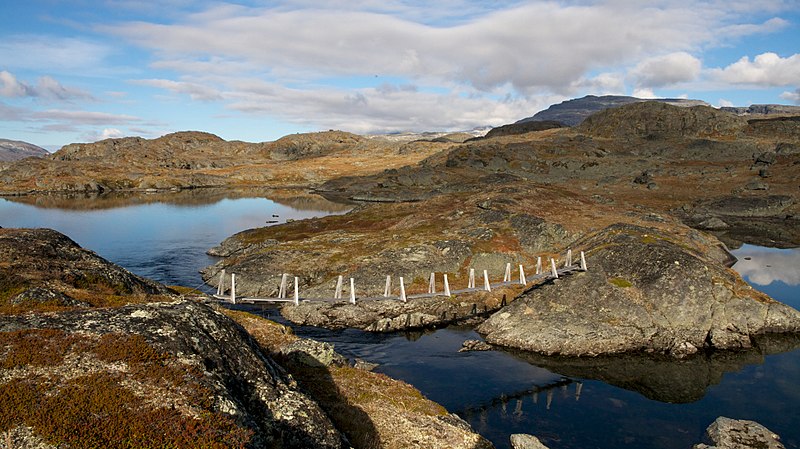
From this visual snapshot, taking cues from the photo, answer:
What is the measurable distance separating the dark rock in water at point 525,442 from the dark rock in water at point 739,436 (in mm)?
9284

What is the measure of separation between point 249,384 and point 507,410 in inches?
838

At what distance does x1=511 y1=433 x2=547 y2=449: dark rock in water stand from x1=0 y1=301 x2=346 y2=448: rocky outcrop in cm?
1343

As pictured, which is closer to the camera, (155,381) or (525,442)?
(155,381)

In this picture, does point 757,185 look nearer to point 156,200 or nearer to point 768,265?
point 768,265

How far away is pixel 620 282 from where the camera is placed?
47.1 m

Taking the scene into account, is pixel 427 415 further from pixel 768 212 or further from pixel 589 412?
pixel 768 212

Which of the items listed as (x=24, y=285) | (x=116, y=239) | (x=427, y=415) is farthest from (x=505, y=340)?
(x=116, y=239)

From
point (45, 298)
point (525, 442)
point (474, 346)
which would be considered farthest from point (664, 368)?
point (45, 298)

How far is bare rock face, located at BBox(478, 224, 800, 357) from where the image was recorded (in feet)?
139

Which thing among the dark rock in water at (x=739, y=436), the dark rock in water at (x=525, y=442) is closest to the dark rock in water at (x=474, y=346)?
the dark rock in water at (x=525, y=442)

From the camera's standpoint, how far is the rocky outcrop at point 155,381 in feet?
39.5

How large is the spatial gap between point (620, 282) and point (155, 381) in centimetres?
4376

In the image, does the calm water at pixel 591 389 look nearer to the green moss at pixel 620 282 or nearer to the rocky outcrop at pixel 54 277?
the green moss at pixel 620 282

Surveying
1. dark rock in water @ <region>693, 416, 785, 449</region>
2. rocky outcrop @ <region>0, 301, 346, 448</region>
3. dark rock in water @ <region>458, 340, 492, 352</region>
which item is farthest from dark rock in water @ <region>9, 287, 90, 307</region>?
dark rock in water @ <region>693, 416, 785, 449</region>
